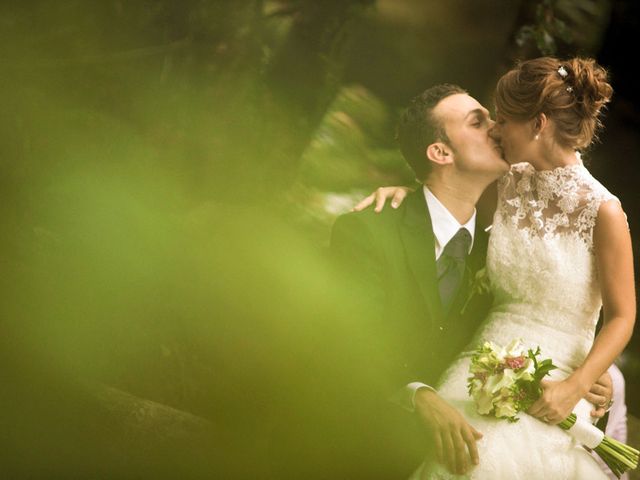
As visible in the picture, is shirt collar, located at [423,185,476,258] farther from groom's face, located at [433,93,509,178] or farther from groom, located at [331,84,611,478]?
groom's face, located at [433,93,509,178]

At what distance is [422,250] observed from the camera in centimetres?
193

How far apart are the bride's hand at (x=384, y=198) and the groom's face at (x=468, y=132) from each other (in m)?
0.19

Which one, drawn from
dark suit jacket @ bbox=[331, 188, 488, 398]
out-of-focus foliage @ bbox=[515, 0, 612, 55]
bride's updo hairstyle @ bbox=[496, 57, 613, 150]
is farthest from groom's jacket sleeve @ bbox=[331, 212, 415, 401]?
out-of-focus foliage @ bbox=[515, 0, 612, 55]

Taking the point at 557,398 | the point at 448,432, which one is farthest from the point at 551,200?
the point at 448,432

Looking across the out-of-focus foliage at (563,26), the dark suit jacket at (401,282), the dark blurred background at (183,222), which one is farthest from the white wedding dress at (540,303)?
the out-of-focus foliage at (563,26)

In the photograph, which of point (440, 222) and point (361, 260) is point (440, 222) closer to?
point (440, 222)

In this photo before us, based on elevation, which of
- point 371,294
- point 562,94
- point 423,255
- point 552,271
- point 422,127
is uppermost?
point 562,94

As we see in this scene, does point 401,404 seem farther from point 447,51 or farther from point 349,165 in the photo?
point 447,51

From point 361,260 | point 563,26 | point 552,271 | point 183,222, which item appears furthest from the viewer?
point 563,26

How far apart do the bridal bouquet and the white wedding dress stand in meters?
0.04

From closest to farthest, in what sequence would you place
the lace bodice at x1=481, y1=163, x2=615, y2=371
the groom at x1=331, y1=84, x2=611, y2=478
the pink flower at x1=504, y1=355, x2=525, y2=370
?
the pink flower at x1=504, y1=355, x2=525, y2=370, the lace bodice at x1=481, y1=163, x2=615, y2=371, the groom at x1=331, y1=84, x2=611, y2=478

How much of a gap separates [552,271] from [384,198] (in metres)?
0.54

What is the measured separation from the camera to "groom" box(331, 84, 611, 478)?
1886 mm

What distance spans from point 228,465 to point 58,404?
1.77ft
